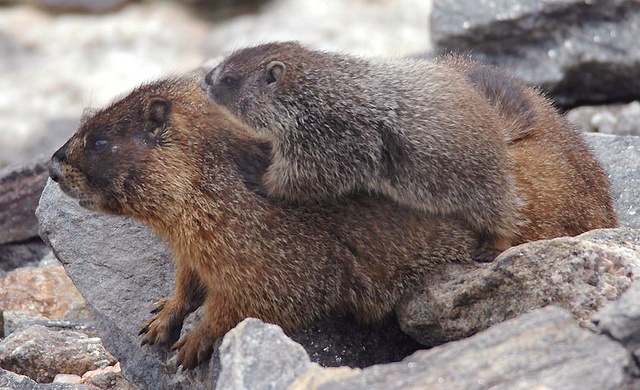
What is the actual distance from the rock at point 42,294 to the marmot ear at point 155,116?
8.35ft

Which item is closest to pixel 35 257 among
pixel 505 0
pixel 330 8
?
pixel 505 0

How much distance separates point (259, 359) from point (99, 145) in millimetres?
1974

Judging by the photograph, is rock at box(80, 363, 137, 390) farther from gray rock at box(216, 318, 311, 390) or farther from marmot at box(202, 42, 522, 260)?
gray rock at box(216, 318, 311, 390)

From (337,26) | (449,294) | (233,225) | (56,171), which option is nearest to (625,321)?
(449,294)

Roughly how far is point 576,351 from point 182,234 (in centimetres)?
235

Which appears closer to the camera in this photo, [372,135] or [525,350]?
[525,350]

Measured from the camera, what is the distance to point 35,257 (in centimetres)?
898

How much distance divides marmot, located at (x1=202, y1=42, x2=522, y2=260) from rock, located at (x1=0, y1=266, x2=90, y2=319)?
2603mm

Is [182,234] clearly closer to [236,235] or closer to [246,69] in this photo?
[236,235]

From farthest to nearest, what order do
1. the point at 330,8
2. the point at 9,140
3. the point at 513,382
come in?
the point at 330,8 → the point at 9,140 → the point at 513,382

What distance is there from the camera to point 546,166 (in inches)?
232

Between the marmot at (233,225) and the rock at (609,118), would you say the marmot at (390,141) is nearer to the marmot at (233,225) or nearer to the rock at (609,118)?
the marmot at (233,225)

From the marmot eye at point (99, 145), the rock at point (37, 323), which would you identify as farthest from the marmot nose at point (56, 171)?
the rock at point (37, 323)

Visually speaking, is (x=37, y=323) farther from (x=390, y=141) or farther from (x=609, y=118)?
(x=609, y=118)
